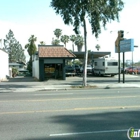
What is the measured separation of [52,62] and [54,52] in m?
1.42

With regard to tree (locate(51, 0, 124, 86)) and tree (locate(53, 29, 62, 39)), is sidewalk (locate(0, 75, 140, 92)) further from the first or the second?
tree (locate(53, 29, 62, 39))

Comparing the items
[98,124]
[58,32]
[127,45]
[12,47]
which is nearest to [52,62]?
[127,45]

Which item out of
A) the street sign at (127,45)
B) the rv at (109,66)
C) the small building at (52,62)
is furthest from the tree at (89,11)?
the rv at (109,66)

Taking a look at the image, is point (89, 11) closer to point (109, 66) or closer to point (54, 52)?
point (54, 52)

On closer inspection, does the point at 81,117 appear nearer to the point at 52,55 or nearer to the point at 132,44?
the point at 132,44

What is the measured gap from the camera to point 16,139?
6.29 metres

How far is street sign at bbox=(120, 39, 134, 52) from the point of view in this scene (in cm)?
2672

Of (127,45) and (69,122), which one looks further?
(127,45)

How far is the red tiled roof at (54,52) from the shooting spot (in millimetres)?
33844

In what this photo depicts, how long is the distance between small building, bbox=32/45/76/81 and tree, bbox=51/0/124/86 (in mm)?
10304

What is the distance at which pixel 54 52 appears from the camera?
3459cm

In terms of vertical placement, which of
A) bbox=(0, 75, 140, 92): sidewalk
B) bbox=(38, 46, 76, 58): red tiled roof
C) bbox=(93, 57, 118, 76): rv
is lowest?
bbox=(0, 75, 140, 92): sidewalk

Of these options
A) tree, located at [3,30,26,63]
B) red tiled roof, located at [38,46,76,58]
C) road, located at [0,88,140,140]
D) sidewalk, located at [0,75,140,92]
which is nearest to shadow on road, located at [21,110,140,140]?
road, located at [0,88,140,140]

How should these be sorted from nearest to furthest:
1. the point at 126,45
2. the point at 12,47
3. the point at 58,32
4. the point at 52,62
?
the point at 126,45 < the point at 52,62 < the point at 58,32 < the point at 12,47
